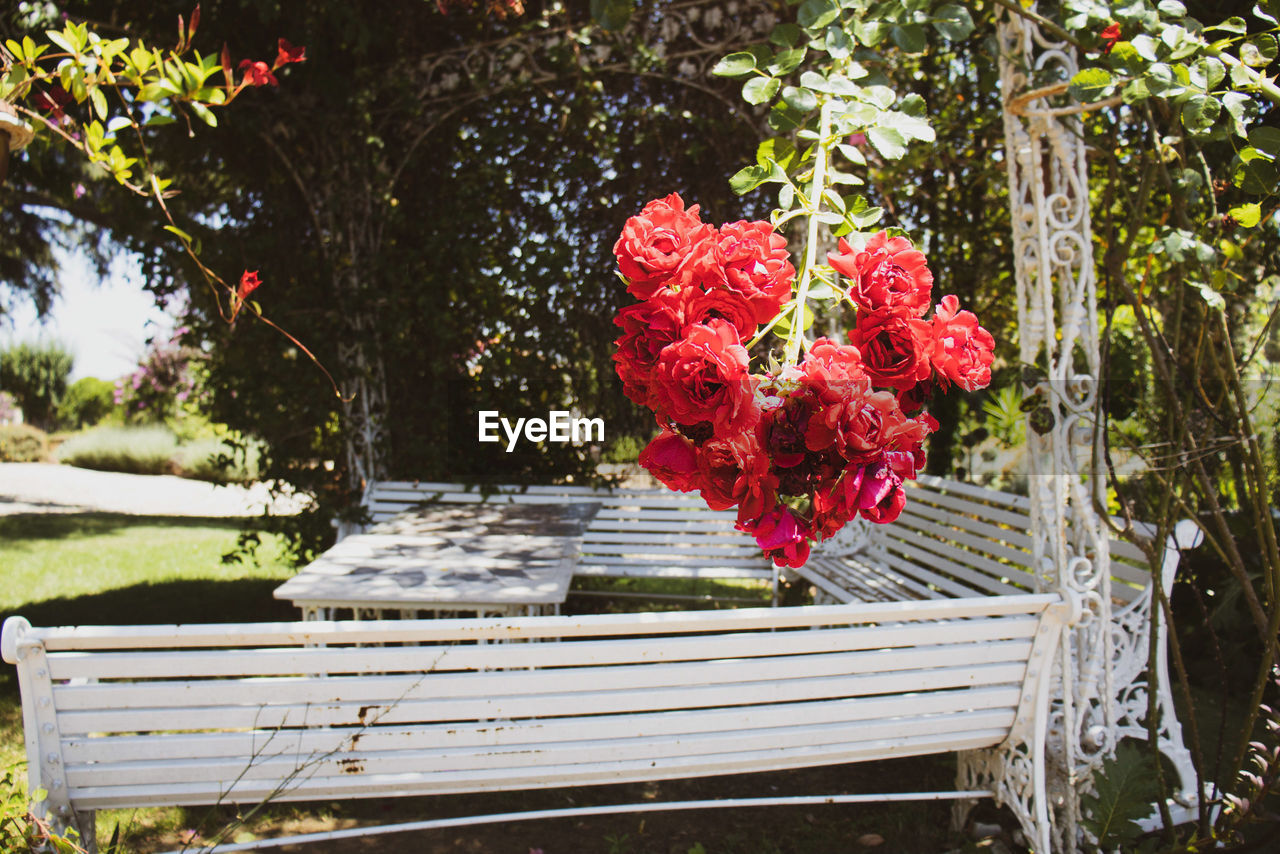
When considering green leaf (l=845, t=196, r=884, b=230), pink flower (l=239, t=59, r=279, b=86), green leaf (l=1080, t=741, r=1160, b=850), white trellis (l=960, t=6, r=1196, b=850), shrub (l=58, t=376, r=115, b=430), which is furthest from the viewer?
shrub (l=58, t=376, r=115, b=430)

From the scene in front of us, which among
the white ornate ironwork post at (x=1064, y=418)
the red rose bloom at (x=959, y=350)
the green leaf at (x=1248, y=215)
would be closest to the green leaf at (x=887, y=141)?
the red rose bloom at (x=959, y=350)

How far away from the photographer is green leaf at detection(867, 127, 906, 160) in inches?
51.0

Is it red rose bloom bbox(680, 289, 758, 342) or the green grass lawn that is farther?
the green grass lawn

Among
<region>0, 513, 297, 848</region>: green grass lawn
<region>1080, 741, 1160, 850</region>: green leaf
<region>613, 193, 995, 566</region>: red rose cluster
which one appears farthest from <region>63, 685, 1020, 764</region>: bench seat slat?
<region>0, 513, 297, 848</region>: green grass lawn

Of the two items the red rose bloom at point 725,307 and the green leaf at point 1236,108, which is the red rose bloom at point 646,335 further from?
the green leaf at point 1236,108

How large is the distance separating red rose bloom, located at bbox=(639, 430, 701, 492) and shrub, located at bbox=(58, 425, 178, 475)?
1261cm

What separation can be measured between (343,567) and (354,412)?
1.62 m

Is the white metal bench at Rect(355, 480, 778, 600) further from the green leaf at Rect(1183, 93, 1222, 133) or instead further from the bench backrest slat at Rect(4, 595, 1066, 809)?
the green leaf at Rect(1183, 93, 1222, 133)

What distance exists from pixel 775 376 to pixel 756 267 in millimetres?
128

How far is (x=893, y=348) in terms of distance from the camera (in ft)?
2.95

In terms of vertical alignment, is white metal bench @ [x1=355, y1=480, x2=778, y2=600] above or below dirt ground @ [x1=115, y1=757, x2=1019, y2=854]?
above

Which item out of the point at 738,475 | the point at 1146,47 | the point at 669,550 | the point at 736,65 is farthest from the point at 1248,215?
the point at 669,550

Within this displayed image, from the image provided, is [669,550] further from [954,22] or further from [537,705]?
[954,22]

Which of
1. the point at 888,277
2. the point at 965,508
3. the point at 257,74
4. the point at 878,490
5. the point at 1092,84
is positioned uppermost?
the point at 257,74
